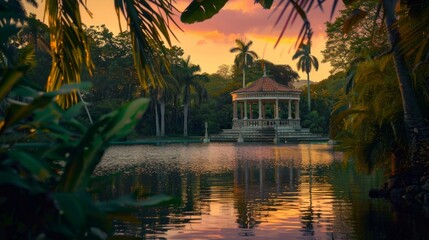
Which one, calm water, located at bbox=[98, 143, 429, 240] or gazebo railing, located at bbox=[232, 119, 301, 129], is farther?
gazebo railing, located at bbox=[232, 119, 301, 129]

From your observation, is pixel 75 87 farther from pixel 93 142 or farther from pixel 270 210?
pixel 270 210

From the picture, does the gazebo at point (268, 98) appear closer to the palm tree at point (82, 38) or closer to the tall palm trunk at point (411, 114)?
the tall palm trunk at point (411, 114)

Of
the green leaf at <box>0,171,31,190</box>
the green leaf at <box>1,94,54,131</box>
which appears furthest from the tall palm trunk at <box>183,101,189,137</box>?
the green leaf at <box>0,171,31,190</box>

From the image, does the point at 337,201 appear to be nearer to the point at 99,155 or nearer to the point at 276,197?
the point at 276,197

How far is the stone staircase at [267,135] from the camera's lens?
61.2m

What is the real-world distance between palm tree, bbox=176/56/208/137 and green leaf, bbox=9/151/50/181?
64.6m

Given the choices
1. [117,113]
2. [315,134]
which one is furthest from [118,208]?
[315,134]

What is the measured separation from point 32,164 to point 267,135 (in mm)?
62756

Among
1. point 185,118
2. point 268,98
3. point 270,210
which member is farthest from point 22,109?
point 185,118

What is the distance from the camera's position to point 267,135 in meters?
64.1

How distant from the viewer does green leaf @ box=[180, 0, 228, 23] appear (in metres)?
7.67

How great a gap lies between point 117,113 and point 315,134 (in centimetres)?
6233

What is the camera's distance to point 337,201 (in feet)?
43.8

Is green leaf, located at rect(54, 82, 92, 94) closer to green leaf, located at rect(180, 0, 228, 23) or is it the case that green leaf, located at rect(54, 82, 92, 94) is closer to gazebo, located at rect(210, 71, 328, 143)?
green leaf, located at rect(180, 0, 228, 23)
